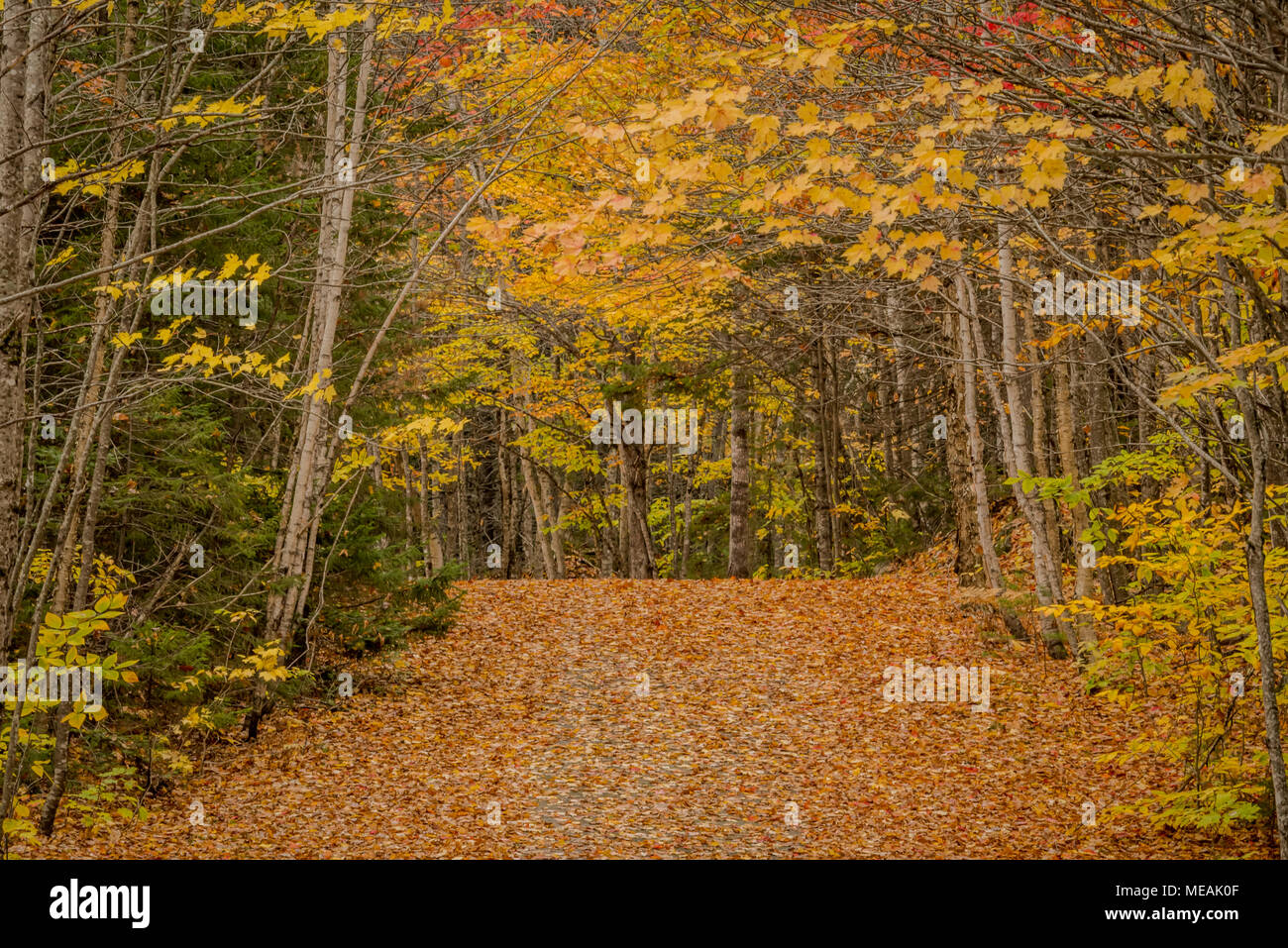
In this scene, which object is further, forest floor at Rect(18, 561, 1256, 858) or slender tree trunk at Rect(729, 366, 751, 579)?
slender tree trunk at Rect(729, 366, 751, 579)

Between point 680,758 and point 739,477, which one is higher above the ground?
point 739,477

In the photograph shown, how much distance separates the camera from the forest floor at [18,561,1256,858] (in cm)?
759

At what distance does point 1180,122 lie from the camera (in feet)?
16.9

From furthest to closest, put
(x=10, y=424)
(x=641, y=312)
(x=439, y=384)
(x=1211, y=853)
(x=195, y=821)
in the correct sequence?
(x=439, y=384), (x=641, y=312), (x=195, y=821), (x=1211, y=853), (x=10, y=424)

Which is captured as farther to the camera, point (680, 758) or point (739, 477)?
point (739, 477)

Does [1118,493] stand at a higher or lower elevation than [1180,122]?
lower

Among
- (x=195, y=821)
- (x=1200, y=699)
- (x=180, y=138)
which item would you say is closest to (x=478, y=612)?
(x=195, y=821)

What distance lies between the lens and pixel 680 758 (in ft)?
31.3

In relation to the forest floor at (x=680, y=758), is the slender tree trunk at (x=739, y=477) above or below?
above

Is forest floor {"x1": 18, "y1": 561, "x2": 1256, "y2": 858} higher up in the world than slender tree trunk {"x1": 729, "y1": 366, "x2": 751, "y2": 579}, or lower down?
lower down

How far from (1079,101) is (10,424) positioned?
221 inches

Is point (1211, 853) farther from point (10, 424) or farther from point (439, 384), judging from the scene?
point (439, 384)

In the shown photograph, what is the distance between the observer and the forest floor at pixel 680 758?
7.59m

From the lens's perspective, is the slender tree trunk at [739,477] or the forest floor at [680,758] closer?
the forest floor at [680,758]
